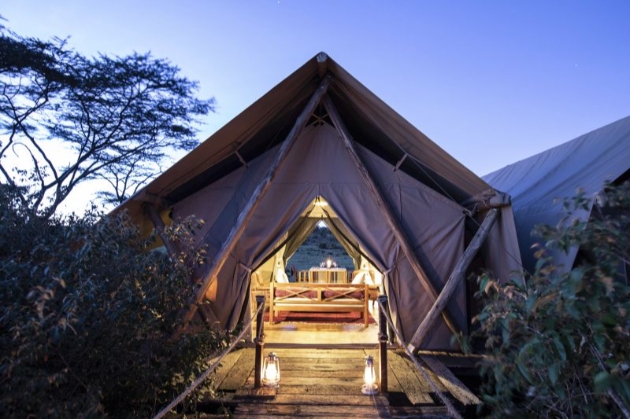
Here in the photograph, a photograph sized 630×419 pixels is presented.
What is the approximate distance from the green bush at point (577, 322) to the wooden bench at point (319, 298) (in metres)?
4.55

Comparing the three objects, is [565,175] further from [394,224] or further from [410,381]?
[410,381]

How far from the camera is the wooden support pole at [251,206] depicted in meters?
4.20

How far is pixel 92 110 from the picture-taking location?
10.9 m

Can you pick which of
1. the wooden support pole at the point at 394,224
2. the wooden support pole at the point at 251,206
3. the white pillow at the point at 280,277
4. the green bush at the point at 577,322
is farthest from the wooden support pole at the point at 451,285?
the white pillow at the point at 280,277

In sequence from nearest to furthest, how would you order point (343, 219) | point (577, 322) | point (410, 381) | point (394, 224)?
1. point (577, 322)
2. point (410, 381)
3. point (394, 224)
4. point (343, 219)

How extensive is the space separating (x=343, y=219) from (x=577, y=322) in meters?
3.60

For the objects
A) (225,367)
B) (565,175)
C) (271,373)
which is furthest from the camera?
(565,175)

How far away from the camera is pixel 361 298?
20.7 feet

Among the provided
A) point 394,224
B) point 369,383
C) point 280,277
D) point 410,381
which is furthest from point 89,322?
point 280,277

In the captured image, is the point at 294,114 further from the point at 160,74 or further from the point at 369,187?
the point at 160,74

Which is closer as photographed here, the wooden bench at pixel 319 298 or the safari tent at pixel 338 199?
the safari tent at pixel 338 199

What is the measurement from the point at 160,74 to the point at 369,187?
380 inches

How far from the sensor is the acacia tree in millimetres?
9688

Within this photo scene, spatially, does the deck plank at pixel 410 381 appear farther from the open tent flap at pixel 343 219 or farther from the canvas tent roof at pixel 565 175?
the canvas tent roof at pixel 565 175
